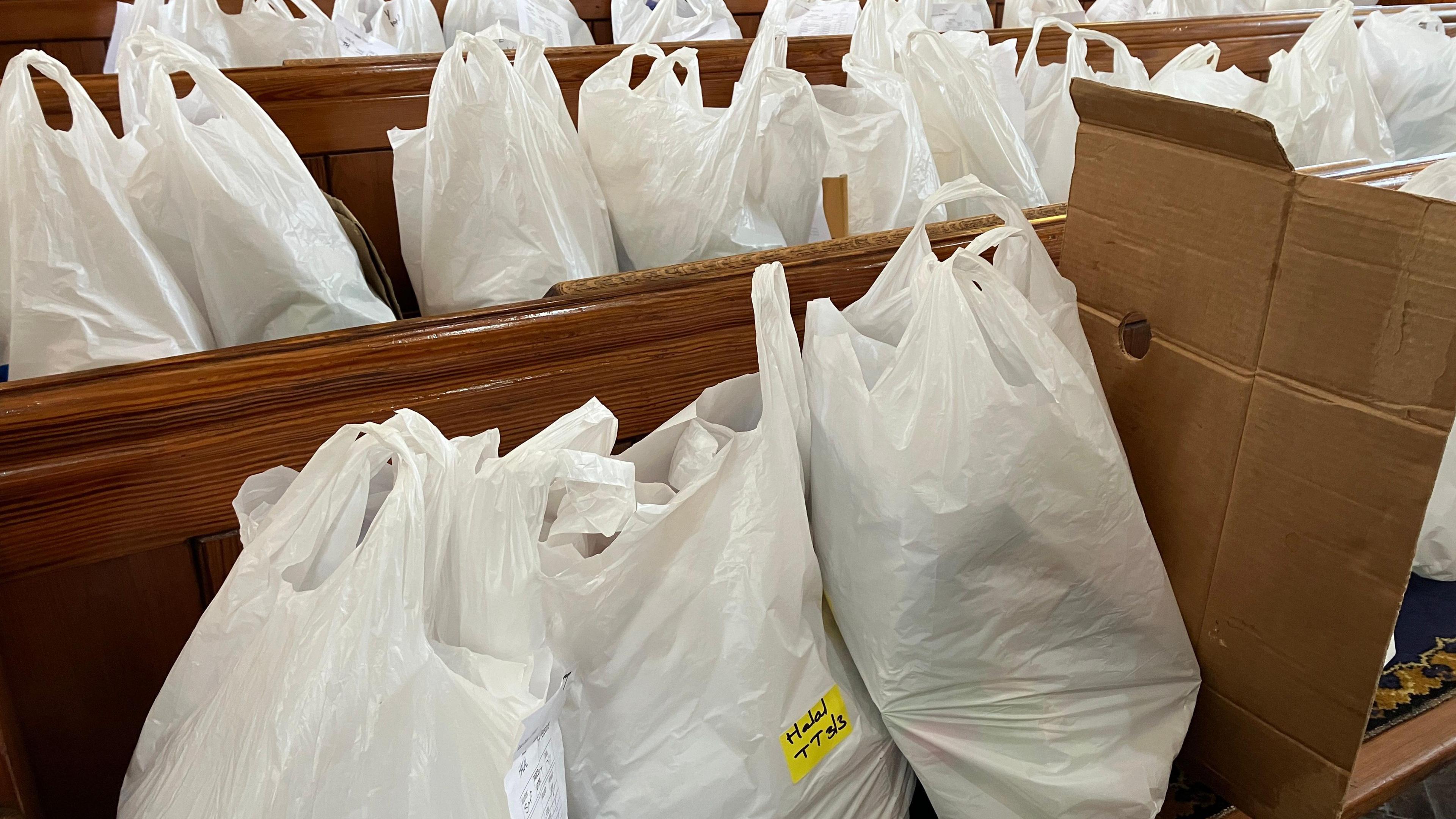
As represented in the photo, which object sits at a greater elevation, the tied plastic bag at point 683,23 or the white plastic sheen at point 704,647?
the tied plastic bag at point 683,23

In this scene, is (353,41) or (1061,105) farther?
(353,41)

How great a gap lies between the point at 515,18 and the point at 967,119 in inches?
47.8

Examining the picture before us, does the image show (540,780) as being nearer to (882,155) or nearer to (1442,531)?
(882,155)

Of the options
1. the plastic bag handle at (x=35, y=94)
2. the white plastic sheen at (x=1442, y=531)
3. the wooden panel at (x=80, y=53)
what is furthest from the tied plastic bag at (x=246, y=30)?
the white plastic sheen at (x=1442, y=531)

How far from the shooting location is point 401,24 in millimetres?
2016

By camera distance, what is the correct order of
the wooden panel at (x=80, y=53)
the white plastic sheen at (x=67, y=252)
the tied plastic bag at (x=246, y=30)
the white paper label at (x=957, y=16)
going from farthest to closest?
the white paper label at (x=957, y=16) → the wooden panel at (x=80, y=53) → the tied plastic bag at (x=246, y=30) → the white plastic sheen at (x=67, y=252)

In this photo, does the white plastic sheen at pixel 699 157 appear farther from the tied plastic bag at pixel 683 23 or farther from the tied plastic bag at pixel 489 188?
the tied plastic bag at pixel 683 23

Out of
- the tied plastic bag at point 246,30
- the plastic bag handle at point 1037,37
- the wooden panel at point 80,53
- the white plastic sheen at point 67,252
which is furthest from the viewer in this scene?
the wooden panel at point 80,53

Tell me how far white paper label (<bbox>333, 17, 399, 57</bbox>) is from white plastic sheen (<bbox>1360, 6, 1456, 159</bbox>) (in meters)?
1.80

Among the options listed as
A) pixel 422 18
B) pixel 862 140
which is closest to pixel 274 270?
pixel 862 140

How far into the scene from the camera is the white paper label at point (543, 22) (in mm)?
2109

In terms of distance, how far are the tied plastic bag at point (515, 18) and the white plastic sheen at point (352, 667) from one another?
1.67 meters

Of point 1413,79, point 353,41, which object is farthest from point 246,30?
point 1413,79

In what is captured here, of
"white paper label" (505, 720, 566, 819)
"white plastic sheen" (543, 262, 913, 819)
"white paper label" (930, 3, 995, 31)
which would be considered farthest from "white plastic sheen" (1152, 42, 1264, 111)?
"white paper label" (505, 720, 566, 819)
